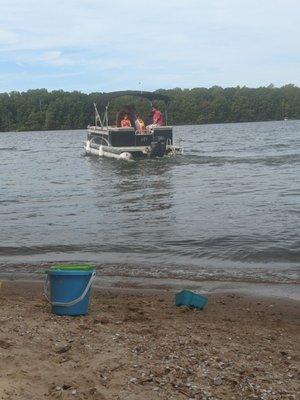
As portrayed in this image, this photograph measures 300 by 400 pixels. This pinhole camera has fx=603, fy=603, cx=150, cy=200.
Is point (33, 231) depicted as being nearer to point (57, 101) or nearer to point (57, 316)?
point (57, 316)

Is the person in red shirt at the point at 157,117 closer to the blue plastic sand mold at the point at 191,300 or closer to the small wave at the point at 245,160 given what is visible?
the small wave at the point at 245,160

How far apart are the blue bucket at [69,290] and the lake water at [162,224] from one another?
266 centimetres

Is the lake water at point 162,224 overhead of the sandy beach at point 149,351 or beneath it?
beneath

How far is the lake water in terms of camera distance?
30.7 feet

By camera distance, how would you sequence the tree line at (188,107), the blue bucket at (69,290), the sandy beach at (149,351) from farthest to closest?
1. the tree line at (188,107)
2. the blue bucket at (69,290)
3. the sandy beach at (149,351)

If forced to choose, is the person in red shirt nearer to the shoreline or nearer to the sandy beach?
the shoreline

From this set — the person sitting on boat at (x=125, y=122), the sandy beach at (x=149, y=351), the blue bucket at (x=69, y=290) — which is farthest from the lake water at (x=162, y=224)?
the person sitting on boat at (x=125, y=122)

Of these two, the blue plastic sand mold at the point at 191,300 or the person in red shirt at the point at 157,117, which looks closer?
the blue plastic sand mold at the point at 191,300

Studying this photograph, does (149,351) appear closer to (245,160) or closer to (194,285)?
(194,285)

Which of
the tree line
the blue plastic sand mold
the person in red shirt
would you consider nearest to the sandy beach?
the blue plastic sand mold

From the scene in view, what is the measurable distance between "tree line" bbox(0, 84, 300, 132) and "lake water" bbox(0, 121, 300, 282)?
3793 inches

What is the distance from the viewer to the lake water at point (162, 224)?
9.35m

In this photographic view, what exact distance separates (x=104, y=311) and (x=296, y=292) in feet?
8.34

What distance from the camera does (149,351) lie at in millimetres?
4820
